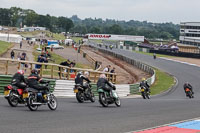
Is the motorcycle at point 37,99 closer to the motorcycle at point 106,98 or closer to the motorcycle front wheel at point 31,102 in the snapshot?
the motorcycle front wheel at point 31,102

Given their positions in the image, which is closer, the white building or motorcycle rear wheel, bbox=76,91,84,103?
motorcycle rear wheel, bbox=76,91,84,103

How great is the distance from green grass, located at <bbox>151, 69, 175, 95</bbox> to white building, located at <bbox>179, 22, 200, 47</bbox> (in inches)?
4169

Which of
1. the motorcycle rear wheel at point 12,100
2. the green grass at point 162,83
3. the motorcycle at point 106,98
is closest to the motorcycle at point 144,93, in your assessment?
the green grass at point 162,83

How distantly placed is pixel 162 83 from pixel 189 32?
12469cm

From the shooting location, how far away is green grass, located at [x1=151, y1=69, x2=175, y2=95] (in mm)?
38537

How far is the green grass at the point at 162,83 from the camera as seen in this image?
38537 mm

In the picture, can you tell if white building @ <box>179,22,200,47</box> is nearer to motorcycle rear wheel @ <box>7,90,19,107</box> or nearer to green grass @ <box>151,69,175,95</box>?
green grass @ <box>151,69,175,95</box>

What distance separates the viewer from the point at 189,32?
164 meters

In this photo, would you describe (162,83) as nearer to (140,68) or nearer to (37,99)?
(140,68)

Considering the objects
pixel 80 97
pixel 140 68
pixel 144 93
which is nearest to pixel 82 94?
pixel 80 97

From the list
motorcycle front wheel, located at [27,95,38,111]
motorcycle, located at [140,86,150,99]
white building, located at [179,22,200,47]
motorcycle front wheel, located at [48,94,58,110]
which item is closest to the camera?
motorcycle front wheel, located at [27,95,38,111]

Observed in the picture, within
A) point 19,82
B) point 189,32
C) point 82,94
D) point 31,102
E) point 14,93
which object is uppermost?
point 189,32

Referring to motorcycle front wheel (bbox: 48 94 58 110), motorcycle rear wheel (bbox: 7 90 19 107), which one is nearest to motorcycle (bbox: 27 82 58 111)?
motorcycle front wheel (bbox: 48 94 58 110)

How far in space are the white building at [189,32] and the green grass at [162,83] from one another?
105899 millimetres
